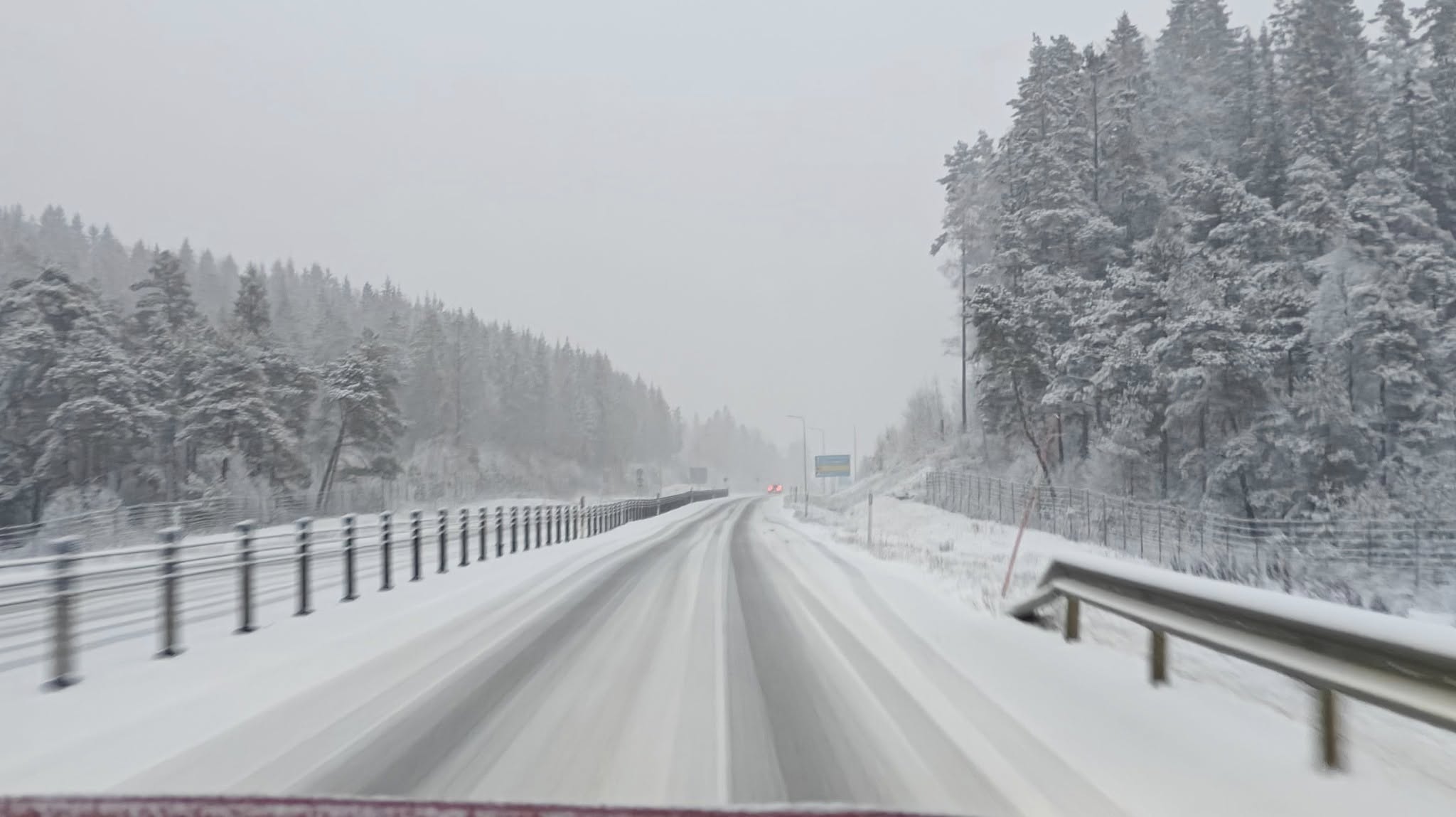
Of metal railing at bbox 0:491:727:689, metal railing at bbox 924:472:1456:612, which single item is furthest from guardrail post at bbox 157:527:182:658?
metal railing at bbox 924:472:1456:612

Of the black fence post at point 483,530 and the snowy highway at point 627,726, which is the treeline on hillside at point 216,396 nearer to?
the black fence post at point 483,530

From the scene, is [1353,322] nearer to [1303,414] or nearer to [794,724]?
[1303,414]

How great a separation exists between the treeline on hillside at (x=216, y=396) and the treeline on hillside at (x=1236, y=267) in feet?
136

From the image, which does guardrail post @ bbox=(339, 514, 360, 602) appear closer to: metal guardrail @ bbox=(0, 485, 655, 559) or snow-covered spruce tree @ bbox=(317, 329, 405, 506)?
metal guardrail @ bbox=(0, 485, 655, 559)

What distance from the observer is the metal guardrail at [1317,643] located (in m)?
3.97

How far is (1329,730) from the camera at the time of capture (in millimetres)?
4672

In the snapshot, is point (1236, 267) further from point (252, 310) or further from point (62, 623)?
point (252, 310)

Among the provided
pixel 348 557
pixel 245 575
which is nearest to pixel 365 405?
pixel 348 557

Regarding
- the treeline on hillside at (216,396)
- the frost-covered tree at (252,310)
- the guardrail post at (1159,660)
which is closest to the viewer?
the guardrail post at (1159,660)

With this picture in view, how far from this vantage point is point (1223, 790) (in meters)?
4.36

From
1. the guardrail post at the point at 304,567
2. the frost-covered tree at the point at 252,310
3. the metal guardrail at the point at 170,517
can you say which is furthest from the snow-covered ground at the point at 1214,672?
the frost-covered tree at the point at 252,310

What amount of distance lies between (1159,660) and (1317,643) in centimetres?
220

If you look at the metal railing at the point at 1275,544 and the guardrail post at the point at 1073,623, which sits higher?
the guardrail post at the point at 1073,623

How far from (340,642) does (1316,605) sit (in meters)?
8.08
